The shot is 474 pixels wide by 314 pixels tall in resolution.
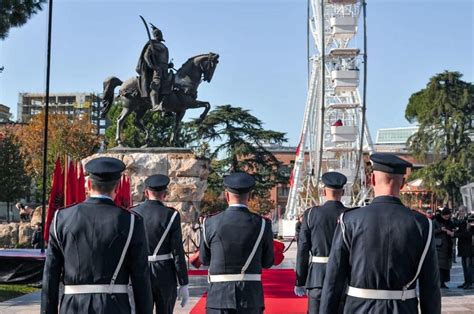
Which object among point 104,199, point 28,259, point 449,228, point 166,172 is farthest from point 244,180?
point 166,172

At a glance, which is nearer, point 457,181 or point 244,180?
point 244,180

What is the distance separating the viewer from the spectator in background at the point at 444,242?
44.1 ft

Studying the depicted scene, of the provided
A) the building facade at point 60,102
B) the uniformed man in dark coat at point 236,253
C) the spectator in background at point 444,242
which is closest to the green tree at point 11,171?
the spectator in background at point 444,242

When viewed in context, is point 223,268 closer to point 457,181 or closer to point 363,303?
point 363,303

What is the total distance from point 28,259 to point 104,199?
9032mm

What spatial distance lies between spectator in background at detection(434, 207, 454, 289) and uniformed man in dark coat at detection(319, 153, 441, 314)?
979 cm

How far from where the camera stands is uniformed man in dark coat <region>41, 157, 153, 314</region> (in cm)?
411

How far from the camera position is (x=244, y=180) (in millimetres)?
5613

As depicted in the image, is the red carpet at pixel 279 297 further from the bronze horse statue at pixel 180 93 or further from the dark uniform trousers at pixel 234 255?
the bronze horse statue at pixel 180 93

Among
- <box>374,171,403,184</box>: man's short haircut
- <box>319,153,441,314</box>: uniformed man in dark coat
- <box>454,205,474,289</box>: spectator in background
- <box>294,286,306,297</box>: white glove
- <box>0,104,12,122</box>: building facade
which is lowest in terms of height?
<box>454,205,474,289</box>: spectator in background

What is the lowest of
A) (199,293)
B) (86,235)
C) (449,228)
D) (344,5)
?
(199,293)

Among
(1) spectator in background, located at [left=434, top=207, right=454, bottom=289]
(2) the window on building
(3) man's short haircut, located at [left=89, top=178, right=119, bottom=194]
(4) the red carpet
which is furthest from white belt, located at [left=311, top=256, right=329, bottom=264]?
(2) the window on building

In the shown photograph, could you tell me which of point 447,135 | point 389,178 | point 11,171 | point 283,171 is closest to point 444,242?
point 389,178

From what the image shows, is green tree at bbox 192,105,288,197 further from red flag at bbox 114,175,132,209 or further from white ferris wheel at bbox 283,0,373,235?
red flag at bbox 114,175,132,209
